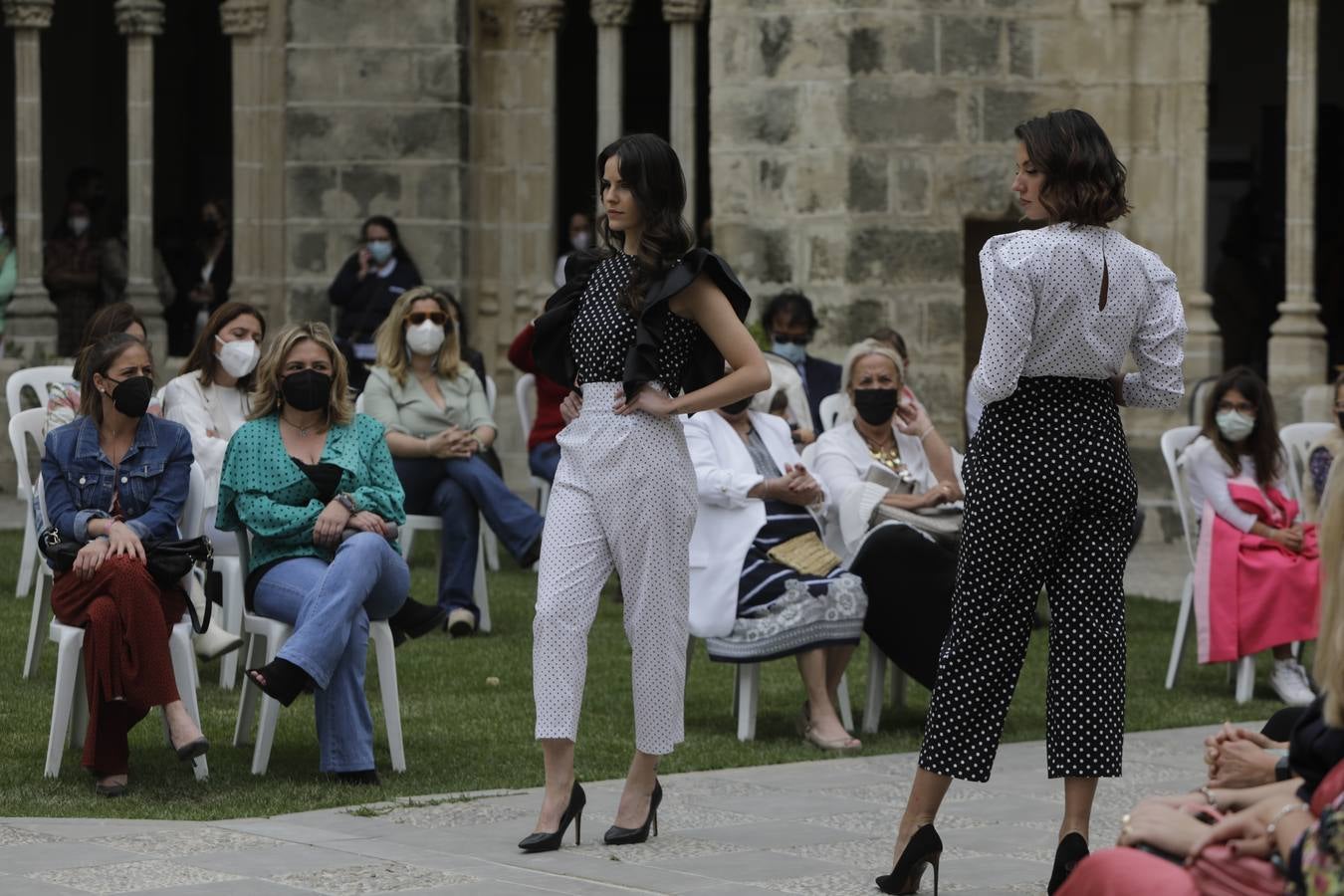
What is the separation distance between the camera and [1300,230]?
12.8 m

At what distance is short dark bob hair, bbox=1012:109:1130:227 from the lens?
16.6 feet

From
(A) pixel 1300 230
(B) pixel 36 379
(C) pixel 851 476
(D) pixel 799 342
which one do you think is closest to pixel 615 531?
(C) pixel 851 476

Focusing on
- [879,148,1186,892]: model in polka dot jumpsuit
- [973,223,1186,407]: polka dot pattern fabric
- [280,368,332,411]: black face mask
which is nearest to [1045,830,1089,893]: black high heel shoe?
[879,148,1186,892]: model in polka dot jumpsuit

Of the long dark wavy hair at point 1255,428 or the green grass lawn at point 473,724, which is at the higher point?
the long dark wavy hair at point 1255,428

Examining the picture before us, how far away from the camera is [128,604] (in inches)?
252

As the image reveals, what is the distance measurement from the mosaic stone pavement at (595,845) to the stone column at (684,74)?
25.9 ft

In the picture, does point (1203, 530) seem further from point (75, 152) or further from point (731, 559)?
point (75, 152)

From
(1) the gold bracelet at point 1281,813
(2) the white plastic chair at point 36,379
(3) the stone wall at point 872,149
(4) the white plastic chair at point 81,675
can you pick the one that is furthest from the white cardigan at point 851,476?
(3) the stone wall at point 872,149

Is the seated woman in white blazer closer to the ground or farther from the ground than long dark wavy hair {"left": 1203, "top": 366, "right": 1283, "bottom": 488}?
closer to the ground

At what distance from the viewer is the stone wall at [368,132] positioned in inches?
549

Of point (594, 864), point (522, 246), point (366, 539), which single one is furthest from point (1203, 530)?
point (522, 246)

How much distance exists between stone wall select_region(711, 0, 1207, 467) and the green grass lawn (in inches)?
98.4

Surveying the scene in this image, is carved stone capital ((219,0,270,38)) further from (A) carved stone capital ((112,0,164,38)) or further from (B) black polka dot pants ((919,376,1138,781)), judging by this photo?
(B) black polka dot pants ((919,376,1138,781))

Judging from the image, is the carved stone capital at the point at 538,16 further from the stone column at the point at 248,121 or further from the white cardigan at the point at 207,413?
the white cardigan at the point at 207,413
